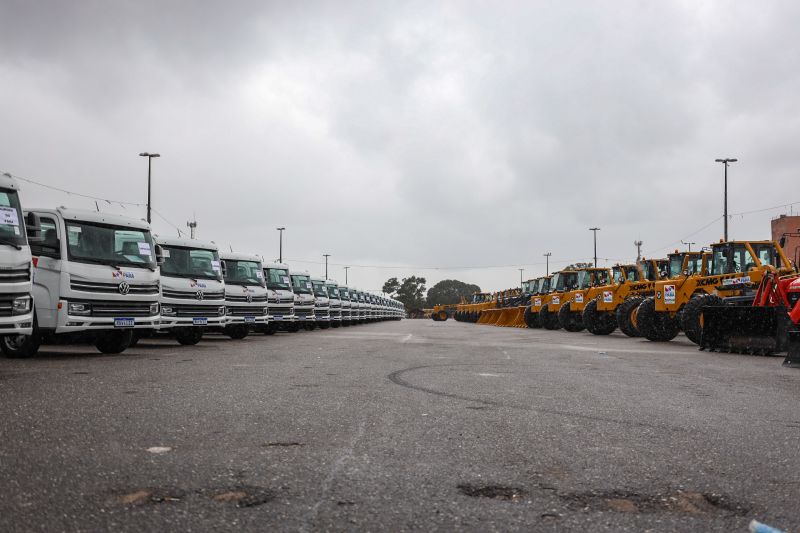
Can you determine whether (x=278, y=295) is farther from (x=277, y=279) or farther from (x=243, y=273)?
(x=243, y=273)

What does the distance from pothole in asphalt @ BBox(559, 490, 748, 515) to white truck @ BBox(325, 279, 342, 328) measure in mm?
29564

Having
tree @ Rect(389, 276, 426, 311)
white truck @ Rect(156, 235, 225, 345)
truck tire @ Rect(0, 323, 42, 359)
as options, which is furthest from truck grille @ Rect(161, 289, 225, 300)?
tree @ Rect(389, 276, 426, 311)

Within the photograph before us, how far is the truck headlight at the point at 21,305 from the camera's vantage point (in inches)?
357

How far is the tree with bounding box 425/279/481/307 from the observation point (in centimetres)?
18350

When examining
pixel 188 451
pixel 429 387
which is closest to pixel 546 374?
pixel 429 387

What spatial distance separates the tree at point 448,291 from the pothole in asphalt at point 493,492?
177m

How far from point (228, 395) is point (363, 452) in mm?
3038

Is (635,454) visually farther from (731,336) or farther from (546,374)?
(731,336)

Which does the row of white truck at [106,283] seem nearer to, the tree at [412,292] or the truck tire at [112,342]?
the truck tire at [112,342]

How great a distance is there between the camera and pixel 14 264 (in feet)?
30.1

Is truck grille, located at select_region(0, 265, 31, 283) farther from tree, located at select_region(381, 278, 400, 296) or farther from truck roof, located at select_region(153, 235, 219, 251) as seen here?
tree, located at select_region(381, 278, 400, 296)

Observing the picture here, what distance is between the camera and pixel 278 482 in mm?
3678

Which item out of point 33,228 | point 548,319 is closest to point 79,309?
point 33,228

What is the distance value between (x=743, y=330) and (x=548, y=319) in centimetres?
1738
